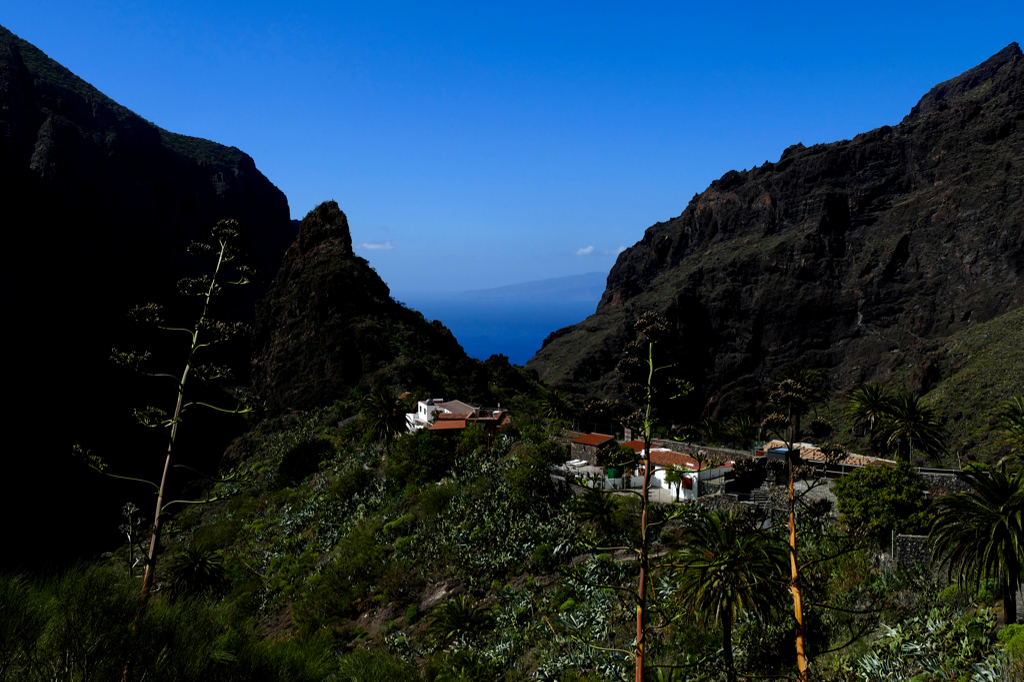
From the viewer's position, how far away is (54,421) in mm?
88062

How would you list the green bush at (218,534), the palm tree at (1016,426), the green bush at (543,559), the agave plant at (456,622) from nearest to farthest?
the agave plant at (456,622) < the green bush at (543,559) < the palm tree at (1016,426) < the green bush at (218,534)

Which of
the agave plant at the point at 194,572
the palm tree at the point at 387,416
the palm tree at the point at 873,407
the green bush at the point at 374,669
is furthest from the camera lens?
the palm tree at the point at 387,416

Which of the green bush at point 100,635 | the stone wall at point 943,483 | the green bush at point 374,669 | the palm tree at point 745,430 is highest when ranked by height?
the green bush at point 100,635

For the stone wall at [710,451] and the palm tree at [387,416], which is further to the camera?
the palm tree at [387,416]

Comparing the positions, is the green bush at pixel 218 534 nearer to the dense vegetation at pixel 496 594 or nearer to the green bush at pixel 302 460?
the dense vegetation at pixel 496 594

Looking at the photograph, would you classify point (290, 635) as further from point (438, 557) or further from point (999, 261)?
point (999, 261)

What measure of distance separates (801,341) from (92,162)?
620ft

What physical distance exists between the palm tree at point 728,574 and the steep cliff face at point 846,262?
120m

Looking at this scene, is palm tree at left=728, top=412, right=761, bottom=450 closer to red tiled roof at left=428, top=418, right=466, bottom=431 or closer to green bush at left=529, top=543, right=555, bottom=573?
red tiled roof at left=428, top=418, right=466, bottom=431

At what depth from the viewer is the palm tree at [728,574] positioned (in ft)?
49.0

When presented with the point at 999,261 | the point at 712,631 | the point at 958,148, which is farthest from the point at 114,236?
the point at 958,148

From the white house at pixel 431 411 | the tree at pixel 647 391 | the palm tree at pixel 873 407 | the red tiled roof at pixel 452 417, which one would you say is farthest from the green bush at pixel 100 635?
the palm tree at pixel 873 407

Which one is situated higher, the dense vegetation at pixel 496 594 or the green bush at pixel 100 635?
the green bush at pixel 100 635

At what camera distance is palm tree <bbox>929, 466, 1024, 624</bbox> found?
15.4m
